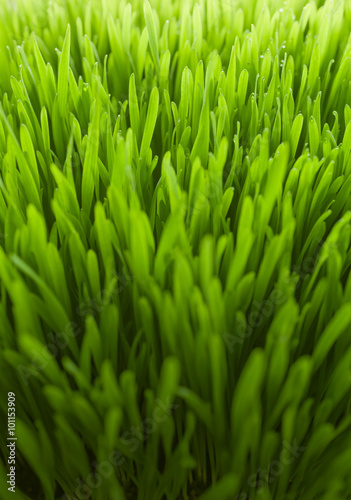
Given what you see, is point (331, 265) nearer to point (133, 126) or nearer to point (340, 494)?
point (340, 494)

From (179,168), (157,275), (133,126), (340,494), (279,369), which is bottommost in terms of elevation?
(340,494)

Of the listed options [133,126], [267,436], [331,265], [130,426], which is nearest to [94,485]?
[130,426]

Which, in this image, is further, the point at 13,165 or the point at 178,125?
the point at 178,125

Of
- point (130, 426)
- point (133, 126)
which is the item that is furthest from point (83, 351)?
point (133, 126)

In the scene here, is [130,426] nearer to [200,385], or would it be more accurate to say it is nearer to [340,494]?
[200,385]

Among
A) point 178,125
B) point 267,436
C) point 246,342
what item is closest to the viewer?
point 267,436

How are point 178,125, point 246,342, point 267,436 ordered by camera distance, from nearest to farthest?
point 267,436, point 246,342, point 178,125

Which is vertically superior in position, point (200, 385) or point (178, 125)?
point (178, 125)
